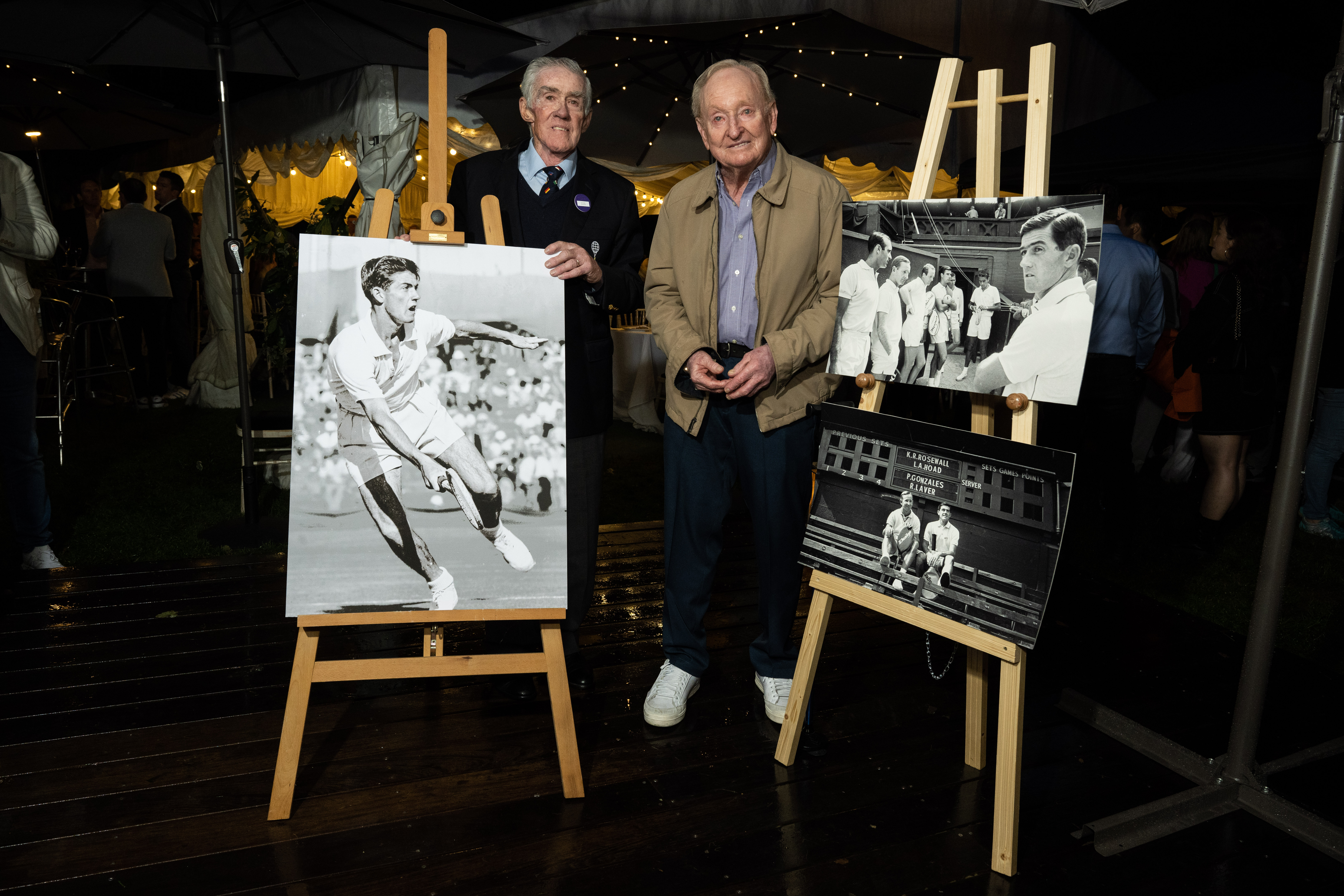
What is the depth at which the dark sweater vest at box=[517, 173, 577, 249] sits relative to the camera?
225cm

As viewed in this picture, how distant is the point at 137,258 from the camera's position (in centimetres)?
660

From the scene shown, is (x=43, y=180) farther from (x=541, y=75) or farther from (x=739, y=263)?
(x=739, y=263)

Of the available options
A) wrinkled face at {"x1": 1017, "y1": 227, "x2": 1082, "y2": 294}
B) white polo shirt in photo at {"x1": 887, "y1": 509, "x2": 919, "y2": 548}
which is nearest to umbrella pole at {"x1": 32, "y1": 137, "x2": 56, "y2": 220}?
white polo shirt in photo at {"x1": 887, "y1": 509, "x2": 919, "y2": 548}

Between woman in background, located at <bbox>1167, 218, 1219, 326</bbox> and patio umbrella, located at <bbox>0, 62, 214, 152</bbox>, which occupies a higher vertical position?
patio umbrella, located at <bbox>0, 62, 214, 152</bbox>

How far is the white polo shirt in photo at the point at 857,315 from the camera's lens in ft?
6.62

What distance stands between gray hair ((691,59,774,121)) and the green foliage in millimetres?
2679

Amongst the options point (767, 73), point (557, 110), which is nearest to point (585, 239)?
point (557, 110)

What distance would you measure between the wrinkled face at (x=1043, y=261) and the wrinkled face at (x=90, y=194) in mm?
7440

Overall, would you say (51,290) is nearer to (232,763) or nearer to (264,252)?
(264,252)

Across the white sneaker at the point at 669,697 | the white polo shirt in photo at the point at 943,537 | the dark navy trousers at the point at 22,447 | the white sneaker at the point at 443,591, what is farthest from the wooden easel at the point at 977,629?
the dark navy trousers at the point at 22,447

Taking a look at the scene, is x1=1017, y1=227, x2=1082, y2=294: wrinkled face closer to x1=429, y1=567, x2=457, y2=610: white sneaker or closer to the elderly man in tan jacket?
the elderly man in tan jacket

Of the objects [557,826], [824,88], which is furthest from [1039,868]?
[824,88]

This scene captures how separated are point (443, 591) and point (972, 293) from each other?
1.32 metres

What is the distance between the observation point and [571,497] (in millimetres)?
2363
